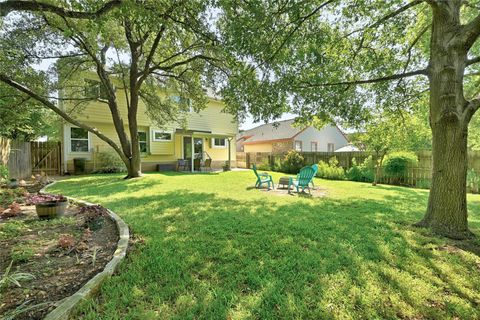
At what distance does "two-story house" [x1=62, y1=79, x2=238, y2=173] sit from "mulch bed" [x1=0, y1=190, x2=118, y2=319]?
7717 millimetres

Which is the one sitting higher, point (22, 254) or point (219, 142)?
point (219, 142)

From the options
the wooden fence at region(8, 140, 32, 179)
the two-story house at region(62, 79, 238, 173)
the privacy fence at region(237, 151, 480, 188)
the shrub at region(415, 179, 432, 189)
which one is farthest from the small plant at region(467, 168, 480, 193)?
the wooden fence at region(8, 140, 32, 179)

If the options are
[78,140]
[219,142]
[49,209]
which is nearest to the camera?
[49,209]

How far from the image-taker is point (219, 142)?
787 inches

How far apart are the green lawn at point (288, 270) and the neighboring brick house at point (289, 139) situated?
60.5ft

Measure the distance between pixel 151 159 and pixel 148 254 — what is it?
1437 cm

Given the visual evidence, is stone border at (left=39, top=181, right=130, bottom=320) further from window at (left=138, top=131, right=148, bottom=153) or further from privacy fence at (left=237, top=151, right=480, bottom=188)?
window at (left=138, top=131, right=148, bottom=153)

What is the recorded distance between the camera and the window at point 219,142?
19.5m

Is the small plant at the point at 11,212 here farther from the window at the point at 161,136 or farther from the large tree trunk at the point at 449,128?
the window at the point at 161,136

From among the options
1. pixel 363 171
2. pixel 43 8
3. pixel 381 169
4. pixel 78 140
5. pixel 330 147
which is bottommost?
pixel 363 171

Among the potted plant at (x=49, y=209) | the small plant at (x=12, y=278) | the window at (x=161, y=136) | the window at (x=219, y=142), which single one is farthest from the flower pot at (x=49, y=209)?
the window at (x=219, y=142)

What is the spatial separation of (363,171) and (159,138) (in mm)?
13943

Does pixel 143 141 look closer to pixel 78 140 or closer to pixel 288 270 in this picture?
pixel 78 140

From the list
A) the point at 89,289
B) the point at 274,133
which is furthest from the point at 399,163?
the point at 274,133
